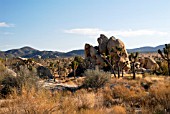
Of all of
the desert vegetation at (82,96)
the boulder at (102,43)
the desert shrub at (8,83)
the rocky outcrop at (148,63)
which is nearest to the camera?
the desert vegetation at (82,96)

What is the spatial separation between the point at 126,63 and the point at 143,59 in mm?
13906

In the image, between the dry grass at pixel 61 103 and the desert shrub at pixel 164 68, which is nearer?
the dry grass at pixel 61 103

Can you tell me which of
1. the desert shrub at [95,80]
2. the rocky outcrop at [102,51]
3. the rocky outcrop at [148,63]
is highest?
the rocky outcrop at [102,51]

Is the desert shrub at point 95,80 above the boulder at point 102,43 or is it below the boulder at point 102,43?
below

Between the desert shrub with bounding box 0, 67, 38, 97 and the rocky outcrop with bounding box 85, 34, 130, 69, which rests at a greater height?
the rocky outcrop with bounding box 85, 34, 130, 69

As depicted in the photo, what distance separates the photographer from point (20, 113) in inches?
272

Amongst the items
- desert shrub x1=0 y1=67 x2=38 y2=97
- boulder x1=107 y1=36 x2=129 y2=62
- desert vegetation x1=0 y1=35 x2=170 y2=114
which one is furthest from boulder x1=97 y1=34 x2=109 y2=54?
desert shrub x1=0 y1=67 x2=38 y2=97

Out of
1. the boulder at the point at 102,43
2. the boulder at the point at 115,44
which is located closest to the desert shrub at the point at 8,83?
the boulder at the point at 115,44

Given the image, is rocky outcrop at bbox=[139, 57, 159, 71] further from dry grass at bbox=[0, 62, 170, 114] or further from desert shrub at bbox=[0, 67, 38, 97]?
dry grass at bbox=[0, 62, 170, 114]

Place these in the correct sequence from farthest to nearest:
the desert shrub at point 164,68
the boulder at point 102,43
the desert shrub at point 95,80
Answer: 1. the boulder at point 102,43
2. the desert shrub at point 164,68
3. the desert shrub at point 95,80

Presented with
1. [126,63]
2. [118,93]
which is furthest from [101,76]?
[126,63]

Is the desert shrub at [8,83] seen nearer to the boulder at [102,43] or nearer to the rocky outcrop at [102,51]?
the rocky outcrop at [102,51]

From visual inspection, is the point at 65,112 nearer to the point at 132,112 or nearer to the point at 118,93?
the point at 132,112

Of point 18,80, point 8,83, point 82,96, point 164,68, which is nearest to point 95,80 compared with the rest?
point 18,80
